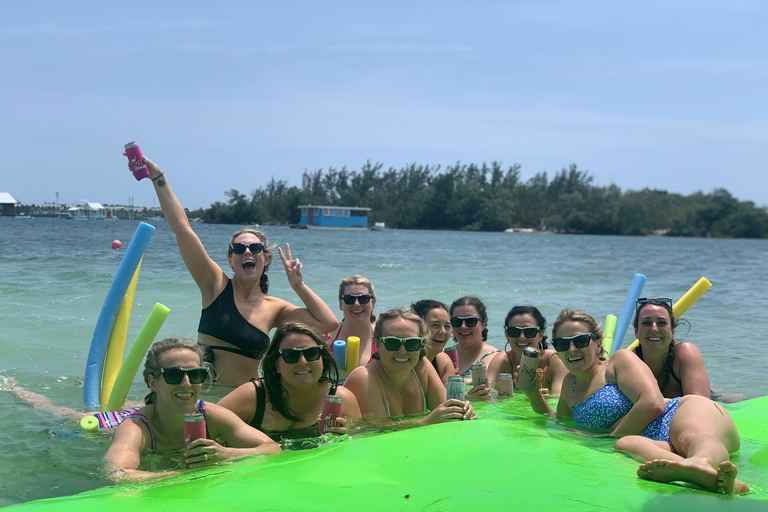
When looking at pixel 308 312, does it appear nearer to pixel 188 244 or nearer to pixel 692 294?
pixel 188 244

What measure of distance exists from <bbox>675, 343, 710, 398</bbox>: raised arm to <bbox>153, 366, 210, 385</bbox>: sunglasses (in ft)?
10.4

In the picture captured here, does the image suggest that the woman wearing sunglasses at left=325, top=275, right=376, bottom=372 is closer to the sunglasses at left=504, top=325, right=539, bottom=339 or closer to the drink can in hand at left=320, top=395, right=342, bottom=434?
the sunglasses at left=504, top=325, right=539, bottom=339

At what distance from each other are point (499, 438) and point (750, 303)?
1557cm

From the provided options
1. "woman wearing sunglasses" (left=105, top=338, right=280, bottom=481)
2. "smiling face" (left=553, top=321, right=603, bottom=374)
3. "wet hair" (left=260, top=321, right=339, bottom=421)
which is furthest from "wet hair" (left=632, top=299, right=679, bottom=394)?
"woman wearing sunglasses" (left=105, top=338, right=280, bottom=481)

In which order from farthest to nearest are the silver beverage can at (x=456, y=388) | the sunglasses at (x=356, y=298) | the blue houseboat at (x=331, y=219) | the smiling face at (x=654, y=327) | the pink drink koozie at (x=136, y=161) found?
the blue houseboat at (x=331, y=219) → the sunglasses at (x=356, y=298) → the pink drink koozie at (x=136, y=161) → the smiling face at (x=654, y=327) → the silver beverage can at (x=456, y=388)

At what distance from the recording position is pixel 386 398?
183 inches

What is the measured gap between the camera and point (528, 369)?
4566 mm

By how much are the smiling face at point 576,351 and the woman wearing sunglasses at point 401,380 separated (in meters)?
0.71

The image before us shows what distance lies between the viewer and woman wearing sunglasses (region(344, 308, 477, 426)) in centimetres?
436

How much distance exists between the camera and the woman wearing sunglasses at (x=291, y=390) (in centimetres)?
411

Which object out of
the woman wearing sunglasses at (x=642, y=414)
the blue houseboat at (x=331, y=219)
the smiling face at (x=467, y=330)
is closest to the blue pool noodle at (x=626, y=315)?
the smiling face at (x=467, y=330)

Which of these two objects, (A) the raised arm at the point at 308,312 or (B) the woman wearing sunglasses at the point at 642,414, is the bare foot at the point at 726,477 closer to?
(B) the woman wearing sunglasses at the point at 642,414

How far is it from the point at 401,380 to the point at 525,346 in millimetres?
1545

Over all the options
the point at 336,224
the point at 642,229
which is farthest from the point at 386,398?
the point at 642,229
